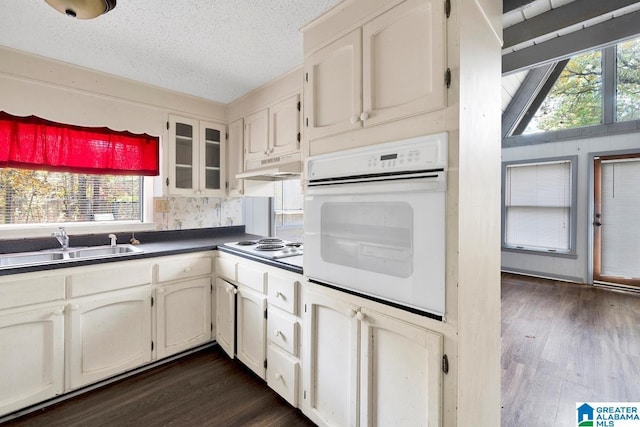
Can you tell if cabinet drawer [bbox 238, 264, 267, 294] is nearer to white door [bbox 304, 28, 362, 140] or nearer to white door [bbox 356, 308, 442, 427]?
white door [bbox 356, 308, 442, 427]

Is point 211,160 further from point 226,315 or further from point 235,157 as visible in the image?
point 226,315

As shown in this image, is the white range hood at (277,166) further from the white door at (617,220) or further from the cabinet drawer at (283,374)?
the white door at (617,220)

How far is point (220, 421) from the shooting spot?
170cm

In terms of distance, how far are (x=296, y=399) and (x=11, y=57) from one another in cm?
288

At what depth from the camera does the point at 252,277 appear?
204 centimetres

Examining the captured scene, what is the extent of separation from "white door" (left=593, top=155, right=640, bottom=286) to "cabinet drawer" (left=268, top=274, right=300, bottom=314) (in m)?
4.93

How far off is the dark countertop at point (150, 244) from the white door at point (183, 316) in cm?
28

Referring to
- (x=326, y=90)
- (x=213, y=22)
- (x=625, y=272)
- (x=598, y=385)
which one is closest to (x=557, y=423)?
(x=598, y=385)

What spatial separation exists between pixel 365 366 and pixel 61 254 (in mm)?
2284

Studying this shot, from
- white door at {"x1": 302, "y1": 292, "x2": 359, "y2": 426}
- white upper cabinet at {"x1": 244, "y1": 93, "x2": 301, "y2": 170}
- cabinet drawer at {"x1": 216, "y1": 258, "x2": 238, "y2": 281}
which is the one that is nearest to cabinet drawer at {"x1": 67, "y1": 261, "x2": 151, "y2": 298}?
cabinet drawer at {"x1": 216, "y1": 258, "x2": 238, "y2": 281}

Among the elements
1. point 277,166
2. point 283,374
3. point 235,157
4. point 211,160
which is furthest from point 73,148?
point 283,374

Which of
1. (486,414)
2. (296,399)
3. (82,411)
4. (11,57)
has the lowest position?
(82,411)

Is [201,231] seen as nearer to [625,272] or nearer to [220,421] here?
Result: [220,421]

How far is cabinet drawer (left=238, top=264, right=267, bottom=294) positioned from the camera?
1952mm
